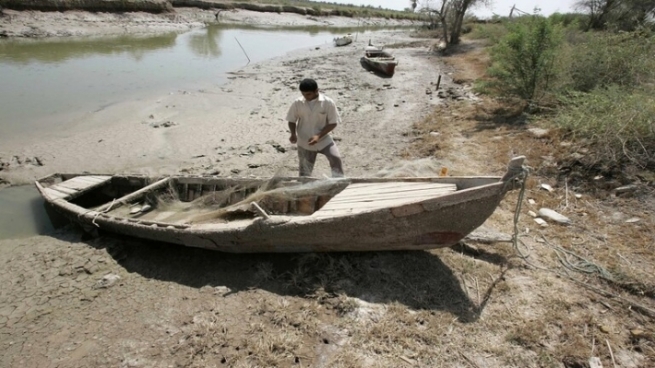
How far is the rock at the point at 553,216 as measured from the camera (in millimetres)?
4531

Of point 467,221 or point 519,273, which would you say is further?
point 519,273

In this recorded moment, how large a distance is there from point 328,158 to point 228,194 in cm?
142

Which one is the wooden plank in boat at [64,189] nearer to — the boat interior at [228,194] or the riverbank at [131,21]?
the boat interior at [228,194]

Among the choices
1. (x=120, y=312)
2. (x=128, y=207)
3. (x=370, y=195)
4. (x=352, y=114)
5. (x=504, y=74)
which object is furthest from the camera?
(x=352, y=114)

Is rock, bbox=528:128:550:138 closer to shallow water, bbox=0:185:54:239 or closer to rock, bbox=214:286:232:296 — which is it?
rock, bbox=214:286:232:296

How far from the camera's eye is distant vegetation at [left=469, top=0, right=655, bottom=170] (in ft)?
17.3

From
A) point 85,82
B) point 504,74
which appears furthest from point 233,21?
point 504,74

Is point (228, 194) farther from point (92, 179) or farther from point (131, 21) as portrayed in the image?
point (131, 21)

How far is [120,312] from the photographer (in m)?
3.54

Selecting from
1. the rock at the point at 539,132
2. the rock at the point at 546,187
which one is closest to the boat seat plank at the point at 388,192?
the rock at the point at 546,187

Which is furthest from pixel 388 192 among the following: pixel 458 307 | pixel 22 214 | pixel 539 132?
pixel 22 214

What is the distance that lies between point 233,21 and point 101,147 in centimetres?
3007

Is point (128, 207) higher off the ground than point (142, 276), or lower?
higher

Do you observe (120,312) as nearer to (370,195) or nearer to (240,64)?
(370,195)
